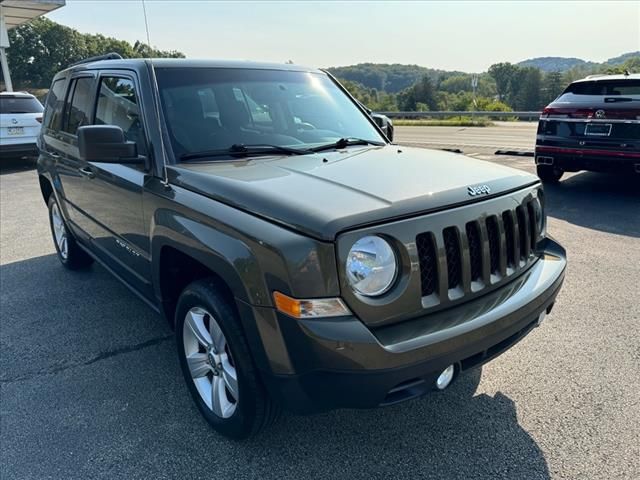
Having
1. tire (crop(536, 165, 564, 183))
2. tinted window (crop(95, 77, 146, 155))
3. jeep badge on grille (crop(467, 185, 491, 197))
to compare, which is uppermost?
tinted window (crop(95, 77, 146, 155))

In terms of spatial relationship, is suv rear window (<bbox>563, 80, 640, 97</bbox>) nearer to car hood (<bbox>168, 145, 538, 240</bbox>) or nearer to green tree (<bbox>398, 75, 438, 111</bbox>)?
car hood (<bbox>168, 145, 538, 240</bbox>)

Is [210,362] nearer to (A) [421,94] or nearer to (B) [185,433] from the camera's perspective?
(B) [185,433]

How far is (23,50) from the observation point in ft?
220

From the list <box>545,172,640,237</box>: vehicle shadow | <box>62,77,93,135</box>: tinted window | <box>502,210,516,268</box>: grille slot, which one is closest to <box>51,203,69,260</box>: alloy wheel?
<box>62,77,93,135</box>: tinted window

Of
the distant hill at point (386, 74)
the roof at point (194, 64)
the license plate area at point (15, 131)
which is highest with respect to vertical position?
the distant hill at point (386, 74)

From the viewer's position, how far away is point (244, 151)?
2.94 m

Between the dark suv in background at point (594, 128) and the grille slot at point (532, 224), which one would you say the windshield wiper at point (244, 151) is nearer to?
the grille slot at point (532, 224)

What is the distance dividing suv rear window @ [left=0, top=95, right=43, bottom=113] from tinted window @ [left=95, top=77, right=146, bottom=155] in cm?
970

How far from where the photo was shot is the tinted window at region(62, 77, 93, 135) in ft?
12.8

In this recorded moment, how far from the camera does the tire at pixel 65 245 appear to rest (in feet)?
16.3

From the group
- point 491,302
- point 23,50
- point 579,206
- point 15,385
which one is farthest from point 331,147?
point 23,50

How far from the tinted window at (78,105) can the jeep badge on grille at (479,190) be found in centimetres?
299

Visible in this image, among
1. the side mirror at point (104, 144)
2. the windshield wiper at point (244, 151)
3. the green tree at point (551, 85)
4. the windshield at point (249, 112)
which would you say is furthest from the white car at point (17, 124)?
the green tree at point (551, 85)

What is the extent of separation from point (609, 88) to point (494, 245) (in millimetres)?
6354
